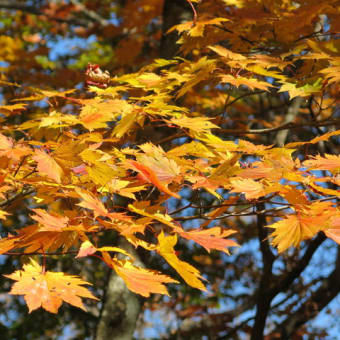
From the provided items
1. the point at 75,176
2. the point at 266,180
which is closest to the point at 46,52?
the point at 75,176

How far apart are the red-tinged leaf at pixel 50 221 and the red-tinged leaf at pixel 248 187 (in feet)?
1.74

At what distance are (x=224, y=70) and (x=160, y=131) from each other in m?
1.07

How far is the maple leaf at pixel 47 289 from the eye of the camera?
3.84 feet

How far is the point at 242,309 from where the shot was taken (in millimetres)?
4055

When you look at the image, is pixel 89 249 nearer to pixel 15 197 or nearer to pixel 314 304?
pixel 15 197

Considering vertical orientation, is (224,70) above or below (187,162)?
above

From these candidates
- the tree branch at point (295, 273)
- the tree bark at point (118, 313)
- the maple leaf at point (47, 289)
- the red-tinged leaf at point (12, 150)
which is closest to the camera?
the maple leaf at point (47, 289)

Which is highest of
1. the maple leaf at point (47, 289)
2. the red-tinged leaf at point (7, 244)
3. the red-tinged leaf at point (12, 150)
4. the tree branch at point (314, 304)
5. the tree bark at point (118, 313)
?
the red-tinged leaf at point (12, 150)

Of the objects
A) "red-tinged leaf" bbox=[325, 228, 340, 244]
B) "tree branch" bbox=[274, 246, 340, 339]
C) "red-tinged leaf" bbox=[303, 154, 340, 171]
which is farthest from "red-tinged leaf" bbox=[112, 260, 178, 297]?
"tree branch" bbox=[274, 246, 340, 339]

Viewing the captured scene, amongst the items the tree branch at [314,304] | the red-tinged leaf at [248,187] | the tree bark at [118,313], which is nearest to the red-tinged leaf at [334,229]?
the red-tinged leaf at [248,187]

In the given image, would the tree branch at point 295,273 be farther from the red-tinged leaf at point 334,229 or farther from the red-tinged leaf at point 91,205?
the red-tinged leaf at point 91,205

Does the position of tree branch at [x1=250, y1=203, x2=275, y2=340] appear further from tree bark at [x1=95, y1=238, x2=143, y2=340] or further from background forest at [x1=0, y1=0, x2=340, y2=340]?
tree bark at [x1=95, y1=238, x2=143, y2=340]

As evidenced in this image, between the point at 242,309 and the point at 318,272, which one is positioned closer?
the point at 242,309

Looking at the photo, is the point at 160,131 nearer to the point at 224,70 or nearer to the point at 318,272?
the point at 224,70
